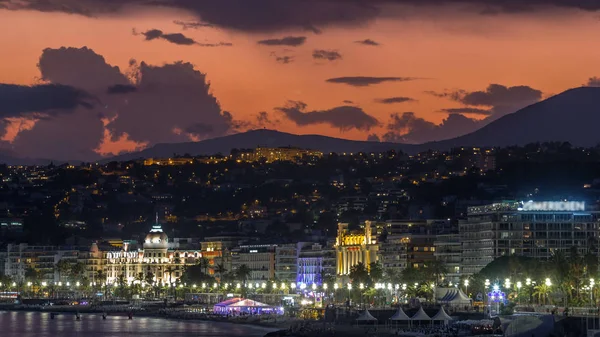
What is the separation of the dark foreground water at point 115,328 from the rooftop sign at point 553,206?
27.4 metres

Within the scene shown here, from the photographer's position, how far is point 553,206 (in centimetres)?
12838

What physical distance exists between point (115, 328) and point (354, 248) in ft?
135

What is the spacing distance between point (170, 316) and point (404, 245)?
28.1 metres

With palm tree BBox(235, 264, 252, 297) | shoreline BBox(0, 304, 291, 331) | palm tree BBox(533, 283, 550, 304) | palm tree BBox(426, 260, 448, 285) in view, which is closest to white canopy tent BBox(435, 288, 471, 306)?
palm tree BBox(533, 283, 550, 304)

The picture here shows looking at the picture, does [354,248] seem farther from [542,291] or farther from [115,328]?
[542,291]

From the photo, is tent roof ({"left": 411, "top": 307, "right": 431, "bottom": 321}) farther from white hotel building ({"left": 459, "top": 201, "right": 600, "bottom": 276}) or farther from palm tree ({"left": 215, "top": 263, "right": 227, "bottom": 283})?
palm tree ({"left": 215, "top": 263, "right": 227, "bottom": 283})

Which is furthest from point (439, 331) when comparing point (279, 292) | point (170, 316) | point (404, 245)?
point (279, 292)

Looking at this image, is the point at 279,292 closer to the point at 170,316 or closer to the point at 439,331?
the point at 170,316

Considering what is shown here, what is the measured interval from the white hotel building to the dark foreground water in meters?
23.8

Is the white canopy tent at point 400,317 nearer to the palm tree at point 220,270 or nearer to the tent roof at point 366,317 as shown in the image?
the tent roof at point 366,317

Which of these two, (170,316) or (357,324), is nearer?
(357,324)

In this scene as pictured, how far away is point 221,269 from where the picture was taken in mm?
185875

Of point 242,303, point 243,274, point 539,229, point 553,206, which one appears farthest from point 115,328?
point 243,274

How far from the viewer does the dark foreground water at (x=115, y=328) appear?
4660 inches
